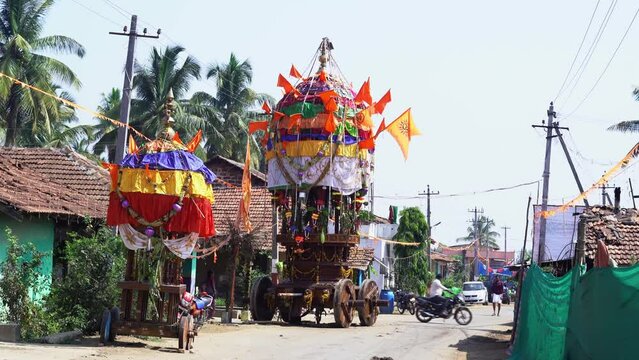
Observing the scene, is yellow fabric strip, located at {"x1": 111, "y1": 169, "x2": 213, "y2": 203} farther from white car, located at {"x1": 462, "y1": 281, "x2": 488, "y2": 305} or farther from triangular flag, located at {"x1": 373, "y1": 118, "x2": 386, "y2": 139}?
white car, located at {"x1": 462, "y1": 281, "x2": 488, "y2": 305}

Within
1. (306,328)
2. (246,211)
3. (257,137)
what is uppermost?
(257,137)

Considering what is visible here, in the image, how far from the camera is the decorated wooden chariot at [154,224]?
16.6 m

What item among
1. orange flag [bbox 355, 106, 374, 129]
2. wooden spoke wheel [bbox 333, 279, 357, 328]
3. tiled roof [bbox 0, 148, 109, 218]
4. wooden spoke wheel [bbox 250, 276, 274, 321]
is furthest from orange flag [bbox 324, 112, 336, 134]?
tiled roof [bbox 0, 148, 109, 218]

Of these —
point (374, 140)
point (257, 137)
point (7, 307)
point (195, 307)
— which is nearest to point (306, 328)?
point (374, 140)

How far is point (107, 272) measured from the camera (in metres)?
18.3

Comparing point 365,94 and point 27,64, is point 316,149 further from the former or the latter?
point 27,64

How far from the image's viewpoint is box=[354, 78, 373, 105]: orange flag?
85.7 feet

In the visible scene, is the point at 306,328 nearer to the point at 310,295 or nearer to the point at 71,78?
the point at 310,295

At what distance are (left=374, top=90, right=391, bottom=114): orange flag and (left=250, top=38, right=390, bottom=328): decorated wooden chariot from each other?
31 mm

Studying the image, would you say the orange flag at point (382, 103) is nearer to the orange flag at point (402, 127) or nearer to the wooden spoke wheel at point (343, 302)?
the orange flag at point (402, 127)

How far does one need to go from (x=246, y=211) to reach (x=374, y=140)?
454cm

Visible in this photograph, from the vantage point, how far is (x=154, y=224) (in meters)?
16.8

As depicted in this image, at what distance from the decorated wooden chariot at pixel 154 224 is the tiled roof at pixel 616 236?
8.86 metres

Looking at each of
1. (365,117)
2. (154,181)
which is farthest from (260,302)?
(154,181)
